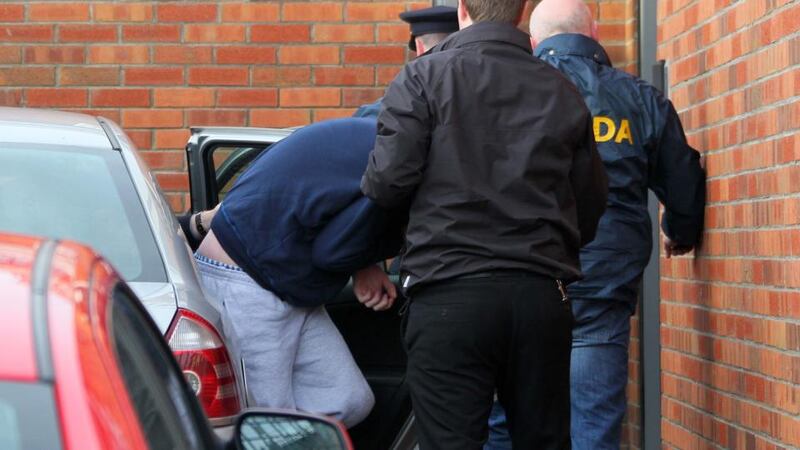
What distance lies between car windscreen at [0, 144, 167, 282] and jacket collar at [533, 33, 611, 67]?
5.93 feet

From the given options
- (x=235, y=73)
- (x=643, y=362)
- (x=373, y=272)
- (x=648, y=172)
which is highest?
(x=235, y=73)

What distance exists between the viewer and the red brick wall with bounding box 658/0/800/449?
14.9 feet

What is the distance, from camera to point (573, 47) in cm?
531

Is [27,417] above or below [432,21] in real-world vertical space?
below

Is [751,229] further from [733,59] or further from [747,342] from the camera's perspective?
[733,59]

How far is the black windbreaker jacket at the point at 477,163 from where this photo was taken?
159 inches

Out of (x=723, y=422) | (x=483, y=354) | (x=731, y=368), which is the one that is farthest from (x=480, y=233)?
(x=723, y=422)

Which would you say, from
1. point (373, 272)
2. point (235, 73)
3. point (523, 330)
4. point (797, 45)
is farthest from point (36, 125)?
point (235, 73)

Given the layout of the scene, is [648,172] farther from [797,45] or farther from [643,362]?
[643,362]

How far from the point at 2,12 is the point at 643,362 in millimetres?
3463

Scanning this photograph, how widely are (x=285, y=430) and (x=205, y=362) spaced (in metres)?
0.87

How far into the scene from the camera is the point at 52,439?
1589mm

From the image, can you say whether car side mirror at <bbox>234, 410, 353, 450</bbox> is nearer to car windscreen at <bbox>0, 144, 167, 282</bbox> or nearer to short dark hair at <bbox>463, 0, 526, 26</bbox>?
car windscreen at <bbox>0, 144, 167, 282</bbox>

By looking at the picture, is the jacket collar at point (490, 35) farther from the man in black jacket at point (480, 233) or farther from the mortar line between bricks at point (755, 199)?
the mortar line between bricks at point (755, 199)
